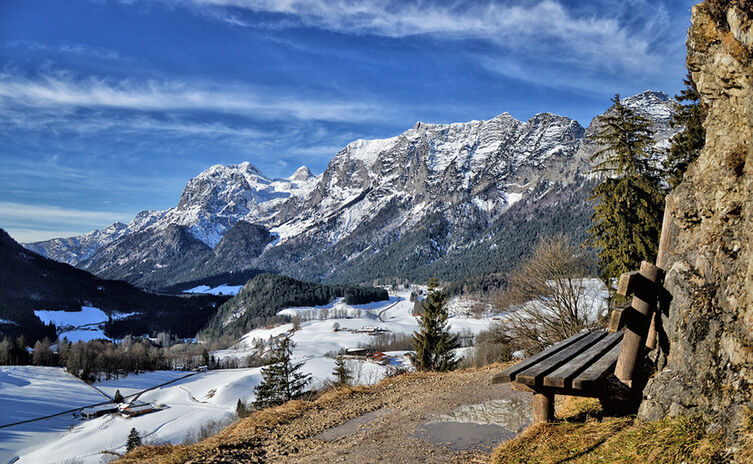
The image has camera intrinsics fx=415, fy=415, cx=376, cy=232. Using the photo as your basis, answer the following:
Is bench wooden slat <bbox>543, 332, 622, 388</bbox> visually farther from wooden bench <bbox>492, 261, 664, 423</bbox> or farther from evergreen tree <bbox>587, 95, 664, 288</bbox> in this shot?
evergreen tree <bbox>587, 95, 664, 288</bbox>

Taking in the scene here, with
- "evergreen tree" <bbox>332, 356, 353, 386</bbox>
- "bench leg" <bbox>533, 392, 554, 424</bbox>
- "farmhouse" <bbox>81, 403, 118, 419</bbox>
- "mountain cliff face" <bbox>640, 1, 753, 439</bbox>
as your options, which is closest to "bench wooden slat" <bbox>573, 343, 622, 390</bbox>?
"mountain cliff face" <bbox>640, 1, 753, 439</bbox>

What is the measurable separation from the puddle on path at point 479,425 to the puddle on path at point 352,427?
4.73 feet

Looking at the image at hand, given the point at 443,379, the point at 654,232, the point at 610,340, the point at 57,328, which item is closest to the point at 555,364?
the point at 610,340

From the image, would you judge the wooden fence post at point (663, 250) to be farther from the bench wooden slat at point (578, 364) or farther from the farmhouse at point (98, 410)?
the farmhouse at point (98, 410)

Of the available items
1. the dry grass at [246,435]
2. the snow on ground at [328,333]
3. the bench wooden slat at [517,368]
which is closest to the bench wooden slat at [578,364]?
the bench wooden slat at [517,368]

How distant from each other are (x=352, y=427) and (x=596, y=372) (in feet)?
Answer: 17.6

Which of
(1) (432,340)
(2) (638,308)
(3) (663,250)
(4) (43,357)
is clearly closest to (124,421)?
(1) (432,340)

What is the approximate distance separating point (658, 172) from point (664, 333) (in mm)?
18177

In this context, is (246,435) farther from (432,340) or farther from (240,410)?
(240,410)

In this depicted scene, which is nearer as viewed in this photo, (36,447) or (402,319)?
(36,447)

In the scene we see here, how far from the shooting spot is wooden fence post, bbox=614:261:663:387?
187 inches

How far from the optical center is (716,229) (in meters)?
4.39

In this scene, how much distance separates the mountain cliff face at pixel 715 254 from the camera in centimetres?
366

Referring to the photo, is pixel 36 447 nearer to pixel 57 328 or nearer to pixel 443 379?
pixel 443 379
